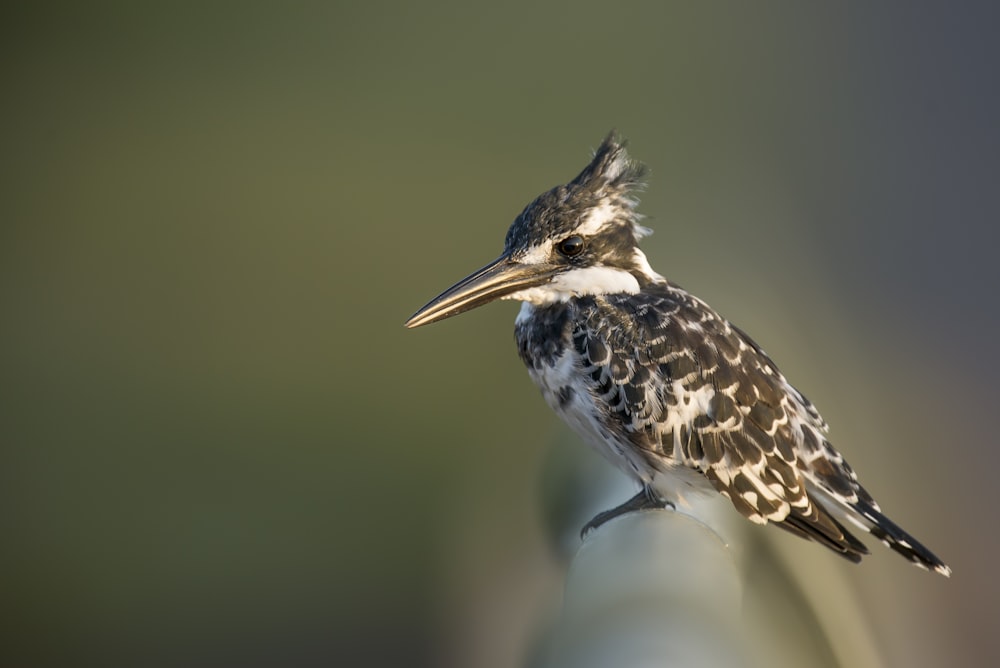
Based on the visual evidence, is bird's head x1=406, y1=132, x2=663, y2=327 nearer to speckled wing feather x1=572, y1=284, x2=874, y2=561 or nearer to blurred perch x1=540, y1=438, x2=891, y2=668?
speckled wing feather x1=572, y1=284, x2=874, y2=561

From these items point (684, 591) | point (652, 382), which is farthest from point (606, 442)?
point (684, 591)

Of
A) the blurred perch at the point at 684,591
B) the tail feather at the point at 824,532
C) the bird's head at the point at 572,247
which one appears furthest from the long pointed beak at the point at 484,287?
the tail feather at the point at 824,532

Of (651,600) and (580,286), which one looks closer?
(651,600)

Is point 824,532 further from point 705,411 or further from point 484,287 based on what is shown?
point 484,287

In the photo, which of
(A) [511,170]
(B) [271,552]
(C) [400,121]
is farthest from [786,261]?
(B) [271,552]

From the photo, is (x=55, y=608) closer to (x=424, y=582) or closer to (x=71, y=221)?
(x=424, y=582)

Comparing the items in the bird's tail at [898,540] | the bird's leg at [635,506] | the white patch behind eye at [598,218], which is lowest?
the bird's tail at [898,540]

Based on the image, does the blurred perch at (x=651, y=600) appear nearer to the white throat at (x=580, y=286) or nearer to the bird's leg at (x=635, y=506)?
the bird's leg at (x=635, y=506)
